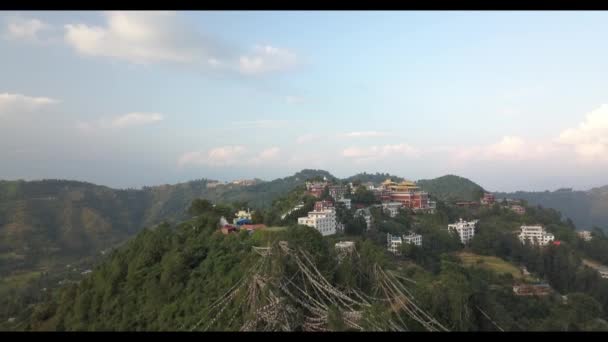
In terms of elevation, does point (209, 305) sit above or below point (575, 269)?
above

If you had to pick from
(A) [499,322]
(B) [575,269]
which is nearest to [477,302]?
(A) [499,322]

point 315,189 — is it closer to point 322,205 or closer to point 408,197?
point 322,205

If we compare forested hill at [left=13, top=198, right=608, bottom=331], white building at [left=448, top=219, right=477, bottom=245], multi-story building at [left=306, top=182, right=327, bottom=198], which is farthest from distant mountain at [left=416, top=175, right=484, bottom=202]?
forested hill at [left=13, top=198, right=608, bottom=331]

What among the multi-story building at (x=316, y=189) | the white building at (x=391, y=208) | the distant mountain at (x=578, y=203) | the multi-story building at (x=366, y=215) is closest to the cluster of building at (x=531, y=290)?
the multi-story building at (x=366, y=215)

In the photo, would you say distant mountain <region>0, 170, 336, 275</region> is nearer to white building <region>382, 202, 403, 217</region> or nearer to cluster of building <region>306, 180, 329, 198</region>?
cluster of building <region>306, 180, 329, 198</region>

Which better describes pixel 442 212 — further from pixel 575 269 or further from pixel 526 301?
pixel 526 301
